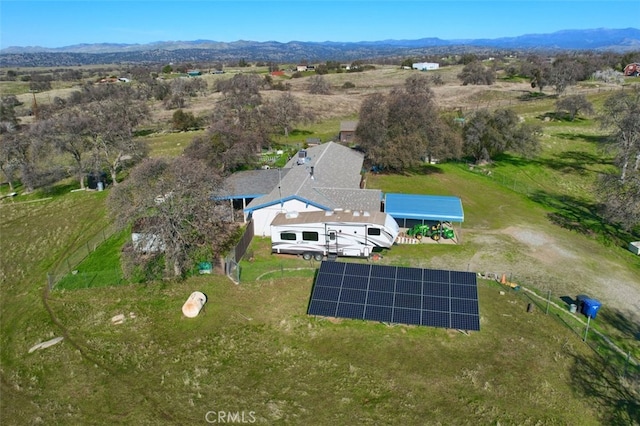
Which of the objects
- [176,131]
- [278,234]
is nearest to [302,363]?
[278,234]

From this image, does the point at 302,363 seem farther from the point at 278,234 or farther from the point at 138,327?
the point at 278,234

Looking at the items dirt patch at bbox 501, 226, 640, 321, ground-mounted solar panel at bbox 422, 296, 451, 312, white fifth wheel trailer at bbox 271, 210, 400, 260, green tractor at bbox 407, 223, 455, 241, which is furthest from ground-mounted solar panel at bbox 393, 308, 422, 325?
green tractor at bbox 407, 223, 455, 241

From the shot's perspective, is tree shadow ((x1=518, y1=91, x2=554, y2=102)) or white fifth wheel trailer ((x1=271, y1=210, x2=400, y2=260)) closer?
white fifth wheel trailer ((x1=271, y1=210, x2=400, y2=260))

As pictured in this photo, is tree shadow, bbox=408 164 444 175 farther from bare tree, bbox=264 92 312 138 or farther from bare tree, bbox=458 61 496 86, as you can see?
bare tree, bbox=458 61 496 86

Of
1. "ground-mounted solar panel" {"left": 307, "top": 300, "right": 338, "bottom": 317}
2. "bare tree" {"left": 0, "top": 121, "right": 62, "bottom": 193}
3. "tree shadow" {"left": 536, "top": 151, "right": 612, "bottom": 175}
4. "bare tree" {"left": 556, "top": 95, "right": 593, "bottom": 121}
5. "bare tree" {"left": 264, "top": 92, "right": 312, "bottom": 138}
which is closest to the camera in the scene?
"ground-mounted solar panel" {"left": 307, "top": 300, "right": 338, "bottom": 317}

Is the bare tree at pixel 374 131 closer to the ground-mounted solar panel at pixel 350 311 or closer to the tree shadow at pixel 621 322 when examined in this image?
the ground-mounted solar panel at pixel 350 311

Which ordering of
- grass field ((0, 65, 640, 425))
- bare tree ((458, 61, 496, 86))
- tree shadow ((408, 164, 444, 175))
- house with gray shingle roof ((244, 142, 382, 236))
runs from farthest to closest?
bare tree ((458, 61, 496, 86))
tree shadow ((408, 164, 444, 175))
house with gray shingle roof ((244, 142, 382, 236))
grass field ((0, 65, 640, 425))
